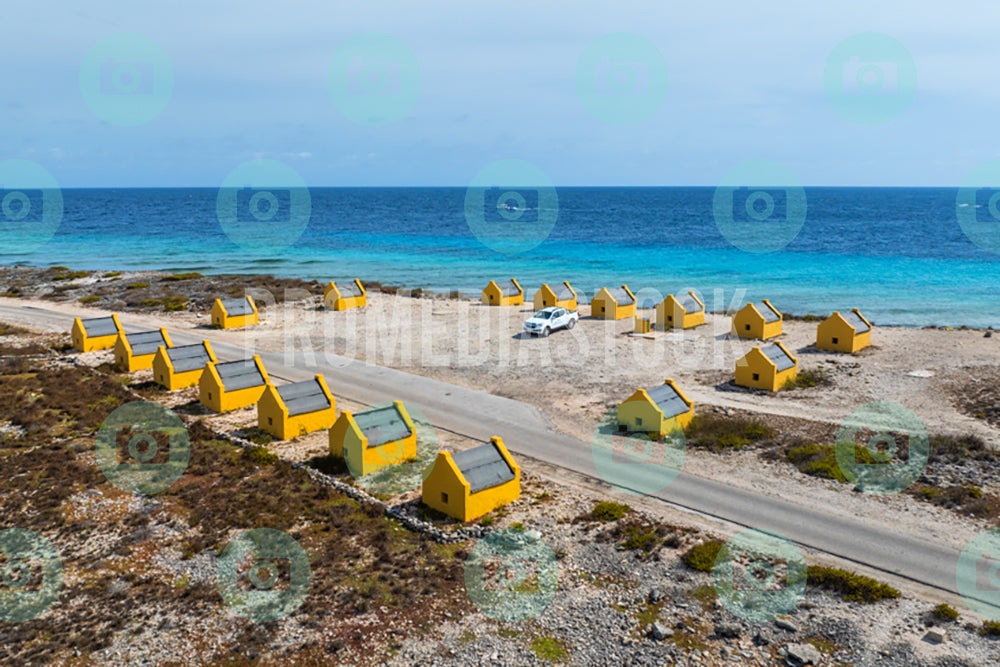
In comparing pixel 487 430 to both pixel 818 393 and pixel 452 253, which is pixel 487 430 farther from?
pixel 452 253

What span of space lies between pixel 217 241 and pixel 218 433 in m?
94.9

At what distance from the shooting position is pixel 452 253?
96.2 metres

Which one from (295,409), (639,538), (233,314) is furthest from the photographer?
(233,314)

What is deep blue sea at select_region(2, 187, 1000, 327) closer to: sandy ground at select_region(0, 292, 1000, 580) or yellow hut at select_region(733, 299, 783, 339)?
sandy ground at select_region(0, 292, 1000, 580)

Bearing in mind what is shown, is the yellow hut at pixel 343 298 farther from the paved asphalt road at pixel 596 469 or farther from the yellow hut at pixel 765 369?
the yellow hut at pixel 765 369

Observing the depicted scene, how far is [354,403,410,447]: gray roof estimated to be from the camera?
829 inches

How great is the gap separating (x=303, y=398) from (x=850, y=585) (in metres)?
18.4

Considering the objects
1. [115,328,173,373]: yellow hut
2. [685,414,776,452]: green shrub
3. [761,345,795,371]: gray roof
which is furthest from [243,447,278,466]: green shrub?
[761,345,795,371]: gray roof

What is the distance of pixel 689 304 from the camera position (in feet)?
145

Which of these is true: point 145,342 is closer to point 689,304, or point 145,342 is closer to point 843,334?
point 689,304

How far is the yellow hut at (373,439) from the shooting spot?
2066 cm

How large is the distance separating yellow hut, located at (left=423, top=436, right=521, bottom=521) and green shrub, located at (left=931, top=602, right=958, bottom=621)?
1023cm

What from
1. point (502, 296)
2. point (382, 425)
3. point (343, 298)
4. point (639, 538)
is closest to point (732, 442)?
point (639, 538)

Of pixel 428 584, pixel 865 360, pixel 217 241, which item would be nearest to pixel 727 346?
pixel 865 360
